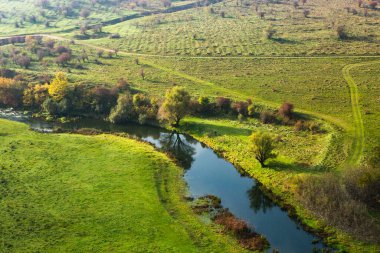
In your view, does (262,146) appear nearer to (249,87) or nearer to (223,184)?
(223,184)

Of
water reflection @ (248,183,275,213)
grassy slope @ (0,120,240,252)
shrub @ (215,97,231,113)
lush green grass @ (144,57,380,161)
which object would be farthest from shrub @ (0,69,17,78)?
water reflection @ (248,183,275,213)

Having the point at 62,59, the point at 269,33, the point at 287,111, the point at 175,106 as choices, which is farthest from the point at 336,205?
the point at 62,59

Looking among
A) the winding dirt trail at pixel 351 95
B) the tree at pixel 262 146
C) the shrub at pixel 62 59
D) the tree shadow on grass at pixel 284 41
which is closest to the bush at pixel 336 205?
the tree at pixel 262 146

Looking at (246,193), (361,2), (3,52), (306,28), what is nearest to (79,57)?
(3,52)

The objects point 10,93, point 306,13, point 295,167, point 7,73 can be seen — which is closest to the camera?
point 295,167

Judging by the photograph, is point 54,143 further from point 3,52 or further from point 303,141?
point 3,52

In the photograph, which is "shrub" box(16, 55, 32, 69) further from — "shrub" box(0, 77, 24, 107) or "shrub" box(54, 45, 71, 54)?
"shrub" box(0, 77, 24, 107)
